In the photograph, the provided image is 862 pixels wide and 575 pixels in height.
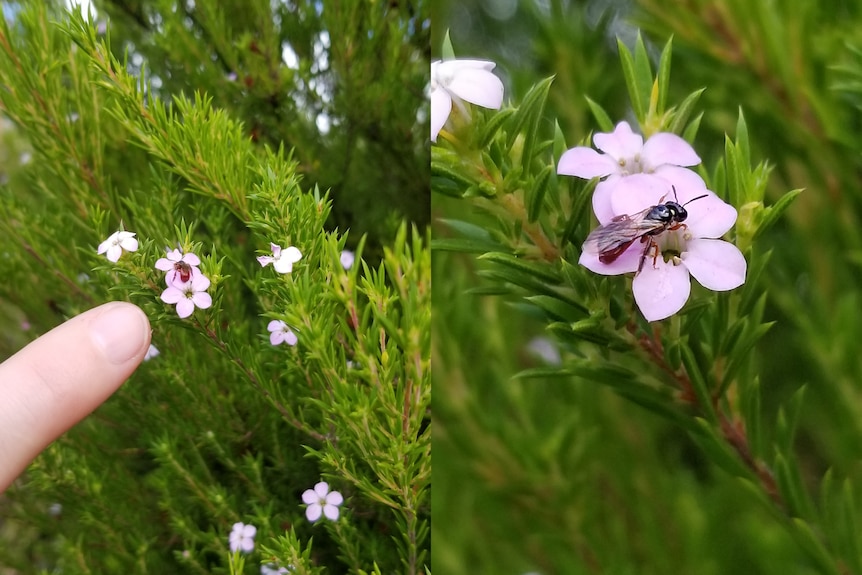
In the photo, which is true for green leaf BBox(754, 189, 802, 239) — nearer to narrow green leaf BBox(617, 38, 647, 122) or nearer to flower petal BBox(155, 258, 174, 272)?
narrow green leaf BBox(617, 38, 647, 122)

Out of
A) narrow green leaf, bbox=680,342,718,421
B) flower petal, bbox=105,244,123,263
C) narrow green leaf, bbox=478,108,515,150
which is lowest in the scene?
narrow green leaf, bbox=680,342,718,421

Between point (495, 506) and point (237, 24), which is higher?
point (237, 24)

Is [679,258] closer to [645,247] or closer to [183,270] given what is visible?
[645,247]

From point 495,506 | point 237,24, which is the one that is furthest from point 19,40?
point 495,506

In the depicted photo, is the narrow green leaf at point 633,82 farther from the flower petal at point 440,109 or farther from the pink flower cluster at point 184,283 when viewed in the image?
the pink flower cluster at point 184,283

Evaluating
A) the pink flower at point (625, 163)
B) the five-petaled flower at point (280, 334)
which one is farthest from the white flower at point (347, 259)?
the pink flower at point (625, 163)

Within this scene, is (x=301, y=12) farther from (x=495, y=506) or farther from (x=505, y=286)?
(x=495, y=506)

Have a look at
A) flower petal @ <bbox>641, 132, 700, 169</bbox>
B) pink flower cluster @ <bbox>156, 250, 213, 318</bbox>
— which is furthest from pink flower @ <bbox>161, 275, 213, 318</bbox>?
flower petal @ <bbox>641, 132, 700, 169</bbox>
